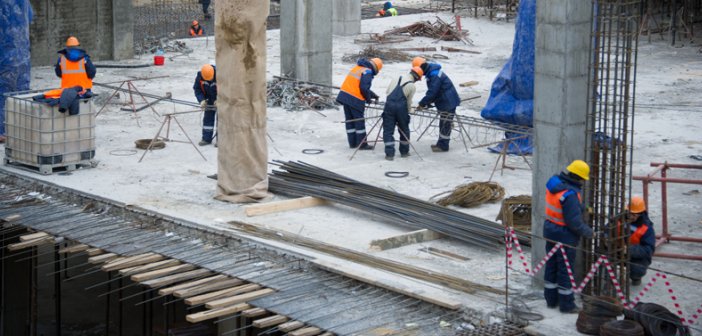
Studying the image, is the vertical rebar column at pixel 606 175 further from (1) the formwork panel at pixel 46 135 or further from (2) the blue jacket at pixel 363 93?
(1) the formwork panel at pixel 46 135

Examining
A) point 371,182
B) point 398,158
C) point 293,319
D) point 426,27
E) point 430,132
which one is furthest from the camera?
point 426,27

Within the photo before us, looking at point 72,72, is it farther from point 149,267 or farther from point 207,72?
point 149,267

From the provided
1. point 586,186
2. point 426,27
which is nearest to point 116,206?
point 586,186

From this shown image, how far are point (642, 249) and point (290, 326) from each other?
158 inches

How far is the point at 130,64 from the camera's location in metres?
29.5

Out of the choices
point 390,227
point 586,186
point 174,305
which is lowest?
point 174,305

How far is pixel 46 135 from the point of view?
57.6 ft

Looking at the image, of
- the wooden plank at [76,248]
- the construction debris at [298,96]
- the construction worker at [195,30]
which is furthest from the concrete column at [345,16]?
the wooden plank at [76,248]

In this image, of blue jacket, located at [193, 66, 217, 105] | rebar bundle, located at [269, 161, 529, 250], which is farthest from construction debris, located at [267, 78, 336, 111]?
rebar bundle, located at [269, 161, 529, 250]

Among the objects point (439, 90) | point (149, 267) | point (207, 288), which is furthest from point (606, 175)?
point (439, 90)

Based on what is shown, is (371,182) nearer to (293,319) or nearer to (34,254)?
(34,254)

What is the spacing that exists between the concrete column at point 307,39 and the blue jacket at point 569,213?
45.7 ft

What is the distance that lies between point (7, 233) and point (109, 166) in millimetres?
2719

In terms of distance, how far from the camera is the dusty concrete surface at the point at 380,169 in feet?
43.5
